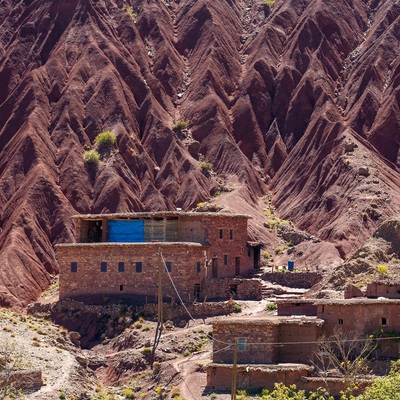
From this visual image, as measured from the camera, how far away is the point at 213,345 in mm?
54719

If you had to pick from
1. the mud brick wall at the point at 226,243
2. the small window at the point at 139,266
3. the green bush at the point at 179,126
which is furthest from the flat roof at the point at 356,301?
the green bush at the point at 179,126

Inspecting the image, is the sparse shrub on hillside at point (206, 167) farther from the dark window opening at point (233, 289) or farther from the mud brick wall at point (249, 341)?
the mud brick wall at point (249, 341)

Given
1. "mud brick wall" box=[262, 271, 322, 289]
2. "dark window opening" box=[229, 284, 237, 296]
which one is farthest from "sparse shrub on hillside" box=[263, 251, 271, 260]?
"dark window opening" box=[229, 284, 237, 296]

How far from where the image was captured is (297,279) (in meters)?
70.9

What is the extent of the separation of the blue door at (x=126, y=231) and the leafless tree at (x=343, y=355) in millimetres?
19399

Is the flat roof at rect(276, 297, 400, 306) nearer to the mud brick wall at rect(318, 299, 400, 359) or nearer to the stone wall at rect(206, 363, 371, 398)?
the mud brick wall at rect(318, 299, 400, 359)

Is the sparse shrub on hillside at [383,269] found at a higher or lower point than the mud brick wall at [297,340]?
higher

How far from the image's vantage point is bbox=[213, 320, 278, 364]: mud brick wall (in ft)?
177

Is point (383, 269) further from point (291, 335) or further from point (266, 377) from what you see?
point (266, 377)

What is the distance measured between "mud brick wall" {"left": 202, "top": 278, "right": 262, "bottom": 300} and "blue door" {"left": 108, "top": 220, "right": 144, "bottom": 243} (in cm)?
580

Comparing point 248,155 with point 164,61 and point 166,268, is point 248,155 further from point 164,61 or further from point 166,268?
point 166,268

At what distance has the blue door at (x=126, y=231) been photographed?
70662 millimetres

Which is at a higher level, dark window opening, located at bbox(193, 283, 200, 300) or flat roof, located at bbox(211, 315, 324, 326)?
dark window opening, located at bbox(193, 283, 200, 300)

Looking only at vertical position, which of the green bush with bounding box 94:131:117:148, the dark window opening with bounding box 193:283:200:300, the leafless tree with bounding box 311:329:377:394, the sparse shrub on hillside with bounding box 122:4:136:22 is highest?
the sparse shrub on hillside with bounding box 122:4:136:22
